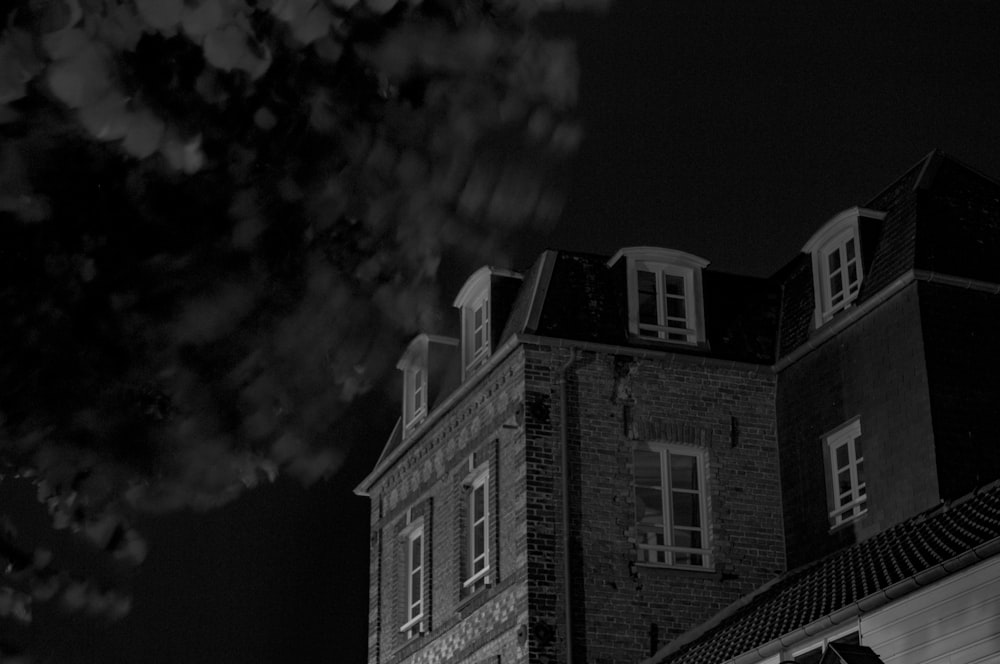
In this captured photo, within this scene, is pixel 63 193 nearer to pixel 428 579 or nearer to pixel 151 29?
pixel 151 29

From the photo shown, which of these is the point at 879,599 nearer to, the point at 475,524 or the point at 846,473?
the point at 846,473

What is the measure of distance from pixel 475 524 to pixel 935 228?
7.77 m

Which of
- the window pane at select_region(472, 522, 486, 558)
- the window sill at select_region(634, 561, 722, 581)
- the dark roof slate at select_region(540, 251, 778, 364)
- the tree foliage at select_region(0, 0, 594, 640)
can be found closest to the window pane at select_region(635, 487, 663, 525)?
the window sill at select_region(634, 561, 722, 581)

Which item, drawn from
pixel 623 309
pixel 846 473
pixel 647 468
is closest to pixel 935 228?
pixel 846 473

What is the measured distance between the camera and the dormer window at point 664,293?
21656 mm

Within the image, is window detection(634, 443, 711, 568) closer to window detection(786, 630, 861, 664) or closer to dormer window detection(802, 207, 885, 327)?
dormer window detection(802, 207, 885, 327)

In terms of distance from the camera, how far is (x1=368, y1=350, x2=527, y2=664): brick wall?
67.8 ft

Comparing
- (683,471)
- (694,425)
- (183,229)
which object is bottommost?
(183,229)

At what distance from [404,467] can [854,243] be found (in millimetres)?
8499

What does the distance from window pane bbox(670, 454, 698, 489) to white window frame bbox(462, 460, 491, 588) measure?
103 inches

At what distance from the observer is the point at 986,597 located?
13.6 m

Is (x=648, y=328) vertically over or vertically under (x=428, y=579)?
over

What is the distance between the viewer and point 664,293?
21.9 m

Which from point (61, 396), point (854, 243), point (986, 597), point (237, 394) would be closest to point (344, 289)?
point (237, 394)
